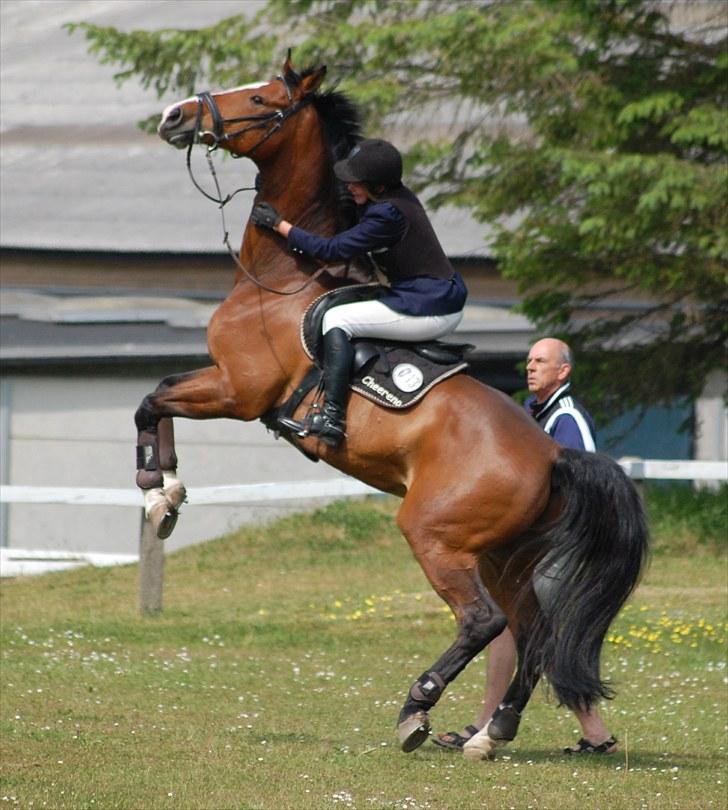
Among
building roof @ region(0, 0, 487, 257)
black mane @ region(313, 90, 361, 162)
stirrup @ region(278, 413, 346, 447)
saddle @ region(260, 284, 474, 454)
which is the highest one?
black mane @ region(313, 90, 361, 162)

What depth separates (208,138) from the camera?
7215 millimetres

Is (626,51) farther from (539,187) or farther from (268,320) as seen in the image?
(268,320)

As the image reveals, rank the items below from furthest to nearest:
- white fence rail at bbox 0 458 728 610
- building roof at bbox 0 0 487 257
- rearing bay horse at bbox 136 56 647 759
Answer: building roof at bbox 0 0 487 257
white fence rail at bbox 0 458 728 610
rearing bay horse at bbox 136 56 647 759

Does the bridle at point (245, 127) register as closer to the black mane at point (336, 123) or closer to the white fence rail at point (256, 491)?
the black mane at point (336, 123)

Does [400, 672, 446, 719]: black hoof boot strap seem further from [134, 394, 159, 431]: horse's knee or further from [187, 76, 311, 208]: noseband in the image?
[187, 76, 311, 208]: noseband

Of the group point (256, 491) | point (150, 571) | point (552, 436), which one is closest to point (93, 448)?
point (256, 491)

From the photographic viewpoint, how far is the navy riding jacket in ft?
22.9

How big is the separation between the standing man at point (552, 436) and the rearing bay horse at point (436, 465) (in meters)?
0.41

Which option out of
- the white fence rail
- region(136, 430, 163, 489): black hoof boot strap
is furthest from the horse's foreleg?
the white fence rail

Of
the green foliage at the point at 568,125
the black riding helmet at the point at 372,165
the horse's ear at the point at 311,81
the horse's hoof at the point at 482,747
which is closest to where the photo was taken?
the black riding helmet at the point at 372,165

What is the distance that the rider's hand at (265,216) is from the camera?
735cm

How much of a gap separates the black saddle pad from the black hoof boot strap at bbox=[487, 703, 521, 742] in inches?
63.3

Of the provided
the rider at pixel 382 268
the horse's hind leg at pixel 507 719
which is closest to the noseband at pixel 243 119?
the rider at pixel 382 268

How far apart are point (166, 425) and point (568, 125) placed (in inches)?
340
